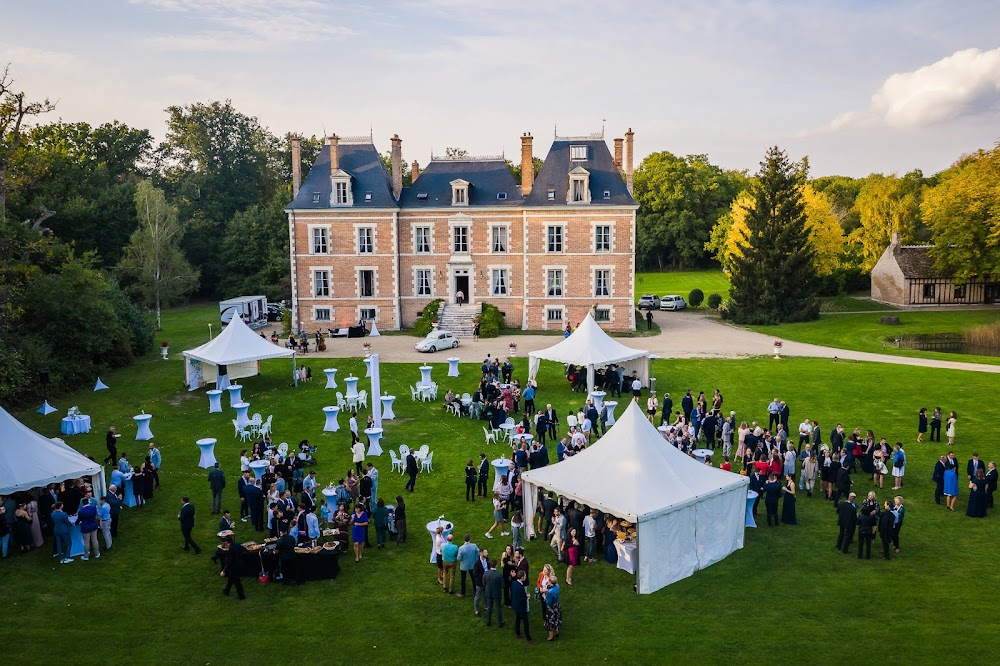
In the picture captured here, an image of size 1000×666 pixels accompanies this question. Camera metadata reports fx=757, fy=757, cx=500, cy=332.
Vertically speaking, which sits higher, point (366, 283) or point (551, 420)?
point (366, 283)

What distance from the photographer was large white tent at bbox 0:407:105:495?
15289 millimetres

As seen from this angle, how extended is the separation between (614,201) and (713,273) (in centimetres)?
3914

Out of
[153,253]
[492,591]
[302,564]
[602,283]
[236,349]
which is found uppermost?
[153,253]

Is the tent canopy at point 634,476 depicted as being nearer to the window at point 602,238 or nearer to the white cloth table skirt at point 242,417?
the white cloth table skirt at point 242,417

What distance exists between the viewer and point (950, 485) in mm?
16531

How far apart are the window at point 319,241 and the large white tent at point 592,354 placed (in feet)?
64.9

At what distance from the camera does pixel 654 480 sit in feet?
46.2

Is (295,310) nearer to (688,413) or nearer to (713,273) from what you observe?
(688,413)

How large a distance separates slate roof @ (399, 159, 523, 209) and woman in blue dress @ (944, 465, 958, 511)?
97.2ft

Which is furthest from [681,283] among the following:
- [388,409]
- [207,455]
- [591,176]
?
[207,455]

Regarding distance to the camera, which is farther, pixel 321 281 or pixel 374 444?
pixel 321 281

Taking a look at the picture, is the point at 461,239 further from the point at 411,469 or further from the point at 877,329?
the point at 411,469

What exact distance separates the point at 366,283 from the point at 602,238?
13705 millimetres

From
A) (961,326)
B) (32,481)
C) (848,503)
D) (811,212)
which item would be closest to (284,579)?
(32,481)
